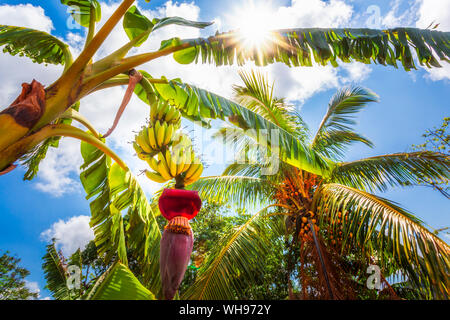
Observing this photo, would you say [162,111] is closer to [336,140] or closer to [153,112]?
[153,112]

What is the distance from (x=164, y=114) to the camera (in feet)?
4.94

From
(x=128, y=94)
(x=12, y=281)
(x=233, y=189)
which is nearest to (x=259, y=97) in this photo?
(x=233, y=189)

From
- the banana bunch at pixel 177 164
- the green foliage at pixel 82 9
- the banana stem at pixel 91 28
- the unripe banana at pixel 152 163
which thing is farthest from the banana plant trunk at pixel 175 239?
the green foliage at pixel 82 9

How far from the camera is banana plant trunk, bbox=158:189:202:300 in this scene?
2.94ft

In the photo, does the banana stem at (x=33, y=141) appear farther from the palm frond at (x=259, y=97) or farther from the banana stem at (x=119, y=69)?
the palm frond at (x=259, y=97)

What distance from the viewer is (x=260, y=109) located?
4.25 metres

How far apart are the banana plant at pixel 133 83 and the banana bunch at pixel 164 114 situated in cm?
6

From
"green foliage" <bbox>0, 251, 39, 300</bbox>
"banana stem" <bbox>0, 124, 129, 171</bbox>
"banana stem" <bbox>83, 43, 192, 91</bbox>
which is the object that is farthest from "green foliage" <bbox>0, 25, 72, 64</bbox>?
"green foliage" <bbox>0, 251, 39, 300</bbox>

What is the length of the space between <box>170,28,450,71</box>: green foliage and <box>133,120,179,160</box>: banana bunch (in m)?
0.79

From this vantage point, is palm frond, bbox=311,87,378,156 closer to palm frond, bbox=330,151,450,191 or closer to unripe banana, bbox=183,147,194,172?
palm frond, bbox=330,151,450,191

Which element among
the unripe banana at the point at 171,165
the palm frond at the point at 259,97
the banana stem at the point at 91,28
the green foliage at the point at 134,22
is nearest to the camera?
the unripe banana at the point at 171,165

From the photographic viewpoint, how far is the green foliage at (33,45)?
204 cm
